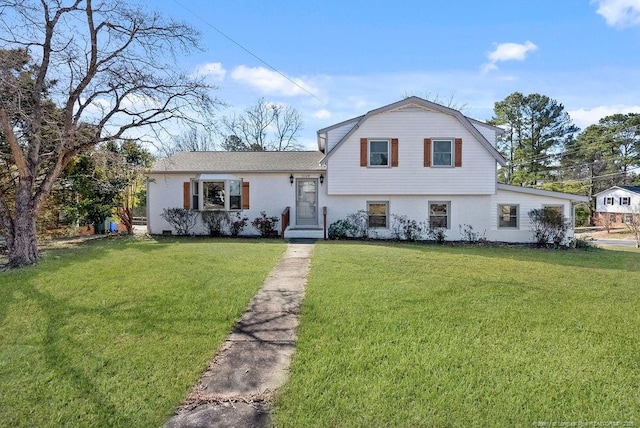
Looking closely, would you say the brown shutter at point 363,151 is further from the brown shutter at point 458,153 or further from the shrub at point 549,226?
the shrub at point 549,226

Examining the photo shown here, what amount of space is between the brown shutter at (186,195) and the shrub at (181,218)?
24cm

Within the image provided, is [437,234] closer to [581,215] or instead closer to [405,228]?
[405,228]

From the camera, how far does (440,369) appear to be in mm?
3510

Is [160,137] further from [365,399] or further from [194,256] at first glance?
[365,399]

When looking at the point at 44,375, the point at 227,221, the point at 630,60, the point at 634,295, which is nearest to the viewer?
the point at 44,375

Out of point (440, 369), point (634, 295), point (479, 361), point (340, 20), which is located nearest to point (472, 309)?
Result: point (479, 361)

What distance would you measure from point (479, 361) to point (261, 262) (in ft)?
19.4

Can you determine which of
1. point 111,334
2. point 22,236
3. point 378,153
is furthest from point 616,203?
point 22,236

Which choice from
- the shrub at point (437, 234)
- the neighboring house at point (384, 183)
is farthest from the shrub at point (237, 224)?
the shrub at point (437, 234)

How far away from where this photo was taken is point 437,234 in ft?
48.8

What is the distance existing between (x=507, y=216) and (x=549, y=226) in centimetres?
155

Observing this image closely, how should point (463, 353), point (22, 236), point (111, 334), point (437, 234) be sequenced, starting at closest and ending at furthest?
point (463, 353), point (111, 334), point (22, 236), point (437, 234)

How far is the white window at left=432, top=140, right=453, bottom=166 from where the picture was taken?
579 inches

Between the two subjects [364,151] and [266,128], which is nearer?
[364,151]
